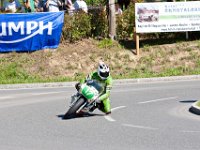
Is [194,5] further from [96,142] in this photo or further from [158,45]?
[96,142]

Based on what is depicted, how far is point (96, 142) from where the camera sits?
11.7 m

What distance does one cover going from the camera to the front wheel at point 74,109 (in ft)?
49.7

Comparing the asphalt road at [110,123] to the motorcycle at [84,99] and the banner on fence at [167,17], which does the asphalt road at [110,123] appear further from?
the banner on fence at [167,17]

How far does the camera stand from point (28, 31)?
29078 mm

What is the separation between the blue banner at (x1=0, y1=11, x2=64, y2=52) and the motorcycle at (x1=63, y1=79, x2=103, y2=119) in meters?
13.6

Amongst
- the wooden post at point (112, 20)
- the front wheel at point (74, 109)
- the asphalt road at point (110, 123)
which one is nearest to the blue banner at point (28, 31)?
the wooden post at point (112, 20)

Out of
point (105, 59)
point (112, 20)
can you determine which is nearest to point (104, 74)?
point (105, 59)

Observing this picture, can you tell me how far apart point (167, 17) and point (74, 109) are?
15.5 metres

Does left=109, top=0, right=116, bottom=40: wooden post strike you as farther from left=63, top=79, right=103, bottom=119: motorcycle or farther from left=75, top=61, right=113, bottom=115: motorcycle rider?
left=63, top=79, right=103, bottom=119: motorcycle

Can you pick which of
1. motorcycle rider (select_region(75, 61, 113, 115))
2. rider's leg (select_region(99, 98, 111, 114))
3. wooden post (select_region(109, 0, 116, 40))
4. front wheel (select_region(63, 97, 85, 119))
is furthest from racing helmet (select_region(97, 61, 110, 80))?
wooden post (select_region(109, 0, 116, 40))

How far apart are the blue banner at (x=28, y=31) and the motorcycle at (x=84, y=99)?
44.8 ft

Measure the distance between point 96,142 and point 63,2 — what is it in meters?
19.4

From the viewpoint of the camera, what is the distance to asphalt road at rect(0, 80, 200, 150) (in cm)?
1158

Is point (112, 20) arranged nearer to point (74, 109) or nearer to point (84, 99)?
point (84, 99)
